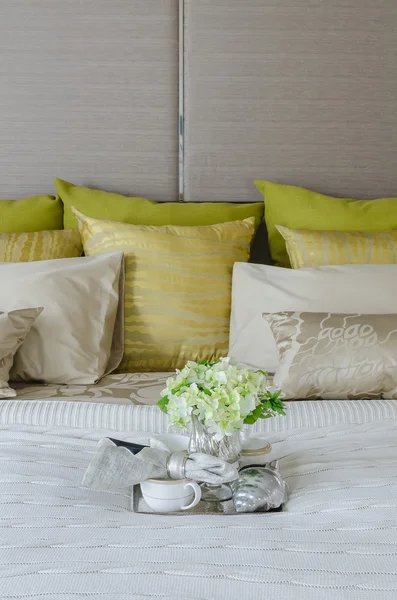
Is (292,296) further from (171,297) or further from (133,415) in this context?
(133,415)

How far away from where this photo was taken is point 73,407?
1.63 meters

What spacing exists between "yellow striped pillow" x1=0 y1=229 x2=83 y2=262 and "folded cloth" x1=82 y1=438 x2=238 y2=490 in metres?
1.12

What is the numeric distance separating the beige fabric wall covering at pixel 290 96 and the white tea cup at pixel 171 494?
1595 mm

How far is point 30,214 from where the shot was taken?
240 centimetres

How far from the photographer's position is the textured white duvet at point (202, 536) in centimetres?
88

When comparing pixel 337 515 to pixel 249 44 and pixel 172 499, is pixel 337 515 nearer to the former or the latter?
pixel 172 499

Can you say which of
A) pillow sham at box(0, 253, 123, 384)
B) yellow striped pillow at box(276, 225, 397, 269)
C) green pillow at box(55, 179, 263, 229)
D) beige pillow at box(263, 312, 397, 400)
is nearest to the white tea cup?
beige pillow at box(263, 312, 397, 400)

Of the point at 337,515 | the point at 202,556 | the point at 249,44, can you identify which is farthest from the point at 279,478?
the point at 249,44

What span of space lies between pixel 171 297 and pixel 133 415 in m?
0.63

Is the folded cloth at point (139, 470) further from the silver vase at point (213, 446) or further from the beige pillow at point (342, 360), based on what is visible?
the beige pillow at point (342, 360)

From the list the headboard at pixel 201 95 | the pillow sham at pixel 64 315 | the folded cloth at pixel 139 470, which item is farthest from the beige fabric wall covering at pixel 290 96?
the folded cloth at pixel 139 470

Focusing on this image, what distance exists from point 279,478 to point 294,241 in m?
1.17

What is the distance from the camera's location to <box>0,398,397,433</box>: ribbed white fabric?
5.20ft

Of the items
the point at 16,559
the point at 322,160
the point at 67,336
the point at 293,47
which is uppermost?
the point at 293,47
